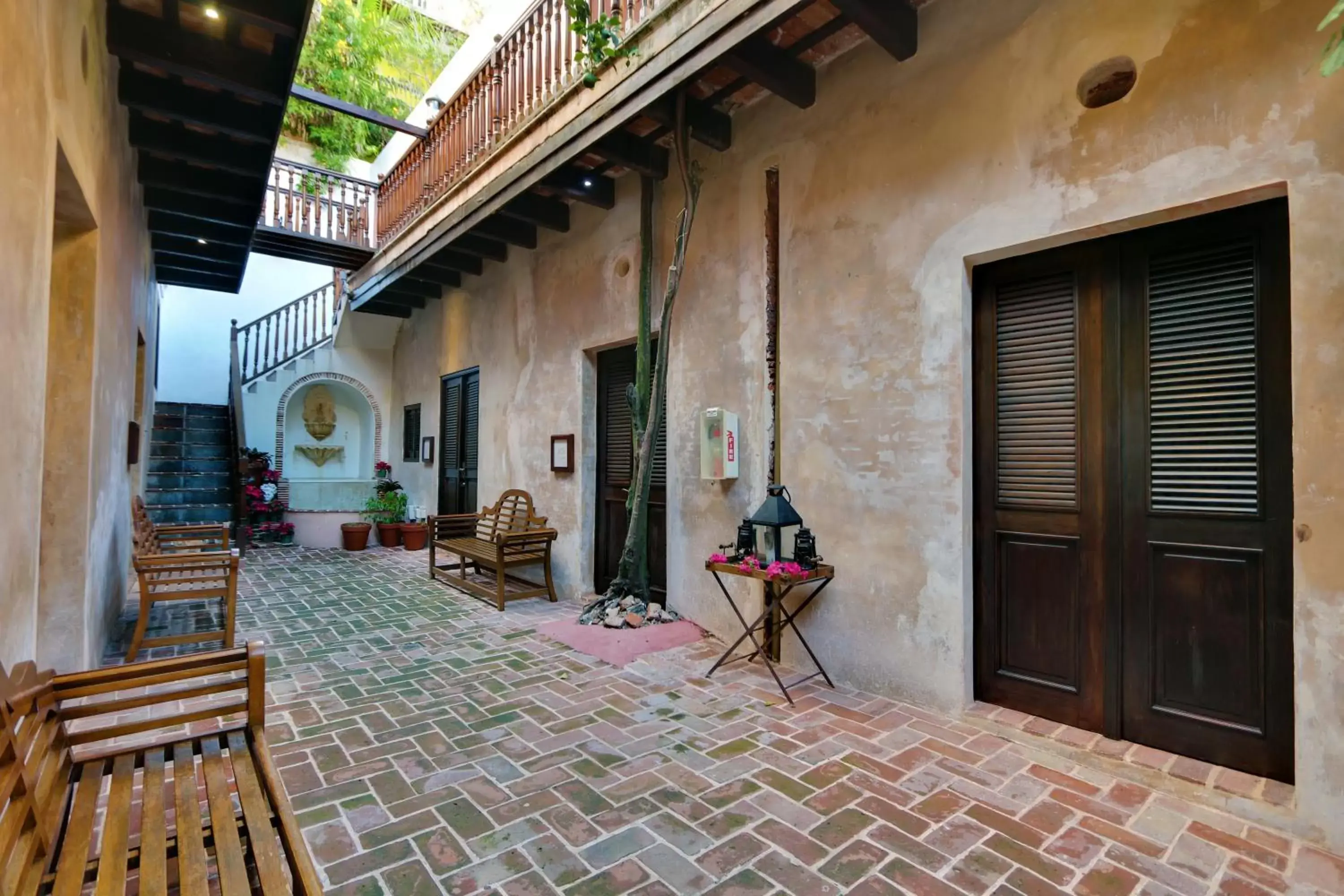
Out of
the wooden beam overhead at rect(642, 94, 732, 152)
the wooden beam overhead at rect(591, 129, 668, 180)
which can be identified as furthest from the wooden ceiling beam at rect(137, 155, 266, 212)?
the wooden beam overhead at rect(642, 94, 732, 152)

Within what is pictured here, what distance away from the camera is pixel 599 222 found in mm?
6180

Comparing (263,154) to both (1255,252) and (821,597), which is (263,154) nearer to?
(821,597)

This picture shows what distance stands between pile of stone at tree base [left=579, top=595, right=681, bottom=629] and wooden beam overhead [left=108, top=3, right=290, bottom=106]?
13.9 ft

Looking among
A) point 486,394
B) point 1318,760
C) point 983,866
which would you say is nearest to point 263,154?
point 486,394

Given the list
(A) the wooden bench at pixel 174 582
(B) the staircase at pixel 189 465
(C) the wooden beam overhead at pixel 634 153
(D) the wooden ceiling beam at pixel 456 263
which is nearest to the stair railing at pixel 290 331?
(B) the staircase at pixel 189 465

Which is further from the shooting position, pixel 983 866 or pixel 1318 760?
pixel 1318 760

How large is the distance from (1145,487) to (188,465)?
10.5 metres

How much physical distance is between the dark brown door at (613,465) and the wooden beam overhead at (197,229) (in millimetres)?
3789

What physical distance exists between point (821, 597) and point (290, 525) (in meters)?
8.43

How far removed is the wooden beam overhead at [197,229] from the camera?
605 centimetres

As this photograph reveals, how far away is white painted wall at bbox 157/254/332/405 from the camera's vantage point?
11055 mm

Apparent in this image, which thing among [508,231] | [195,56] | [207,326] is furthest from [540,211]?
[207,326]

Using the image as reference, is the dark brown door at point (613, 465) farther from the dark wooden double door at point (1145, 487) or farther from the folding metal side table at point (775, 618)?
the dark wooden double door at point (1145, 487)

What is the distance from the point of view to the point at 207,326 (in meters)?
11.4
